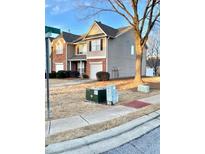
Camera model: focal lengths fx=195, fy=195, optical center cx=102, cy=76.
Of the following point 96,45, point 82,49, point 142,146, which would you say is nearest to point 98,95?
point 142,146

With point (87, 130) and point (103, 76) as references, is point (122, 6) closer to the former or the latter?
point (103, 76)

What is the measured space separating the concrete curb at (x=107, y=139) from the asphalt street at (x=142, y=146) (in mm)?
92

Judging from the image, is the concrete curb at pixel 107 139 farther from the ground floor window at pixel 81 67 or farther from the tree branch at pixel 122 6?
the ground floor window at pixel 81 67

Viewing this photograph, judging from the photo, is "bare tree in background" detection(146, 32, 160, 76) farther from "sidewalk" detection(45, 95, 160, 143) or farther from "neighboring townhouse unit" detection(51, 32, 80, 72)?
"neighboring townhouse unit" detection(51, 32, 80, 72)

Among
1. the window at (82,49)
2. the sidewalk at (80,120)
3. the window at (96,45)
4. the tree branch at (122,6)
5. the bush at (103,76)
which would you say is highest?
the tree branch at (122,6)

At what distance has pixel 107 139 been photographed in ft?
9.25

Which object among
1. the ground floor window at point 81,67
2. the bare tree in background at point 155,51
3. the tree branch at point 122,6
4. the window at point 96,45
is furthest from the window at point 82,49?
the bare tree in background at point 155,51

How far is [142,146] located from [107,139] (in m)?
0.51

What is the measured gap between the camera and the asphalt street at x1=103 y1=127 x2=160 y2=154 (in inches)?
95.3

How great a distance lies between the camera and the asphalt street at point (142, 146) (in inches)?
95.3
